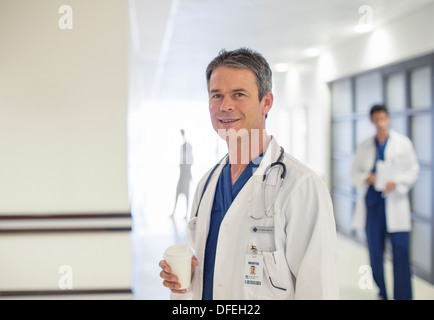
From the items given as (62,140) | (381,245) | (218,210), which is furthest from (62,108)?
(381,245)

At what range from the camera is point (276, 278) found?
2.13 ft

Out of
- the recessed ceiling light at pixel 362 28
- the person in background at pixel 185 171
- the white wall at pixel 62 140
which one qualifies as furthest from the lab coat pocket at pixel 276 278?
the recessed ceiling light at pixel 362 28

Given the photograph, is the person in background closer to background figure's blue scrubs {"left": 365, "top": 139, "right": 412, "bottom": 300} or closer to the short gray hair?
the short gray hair

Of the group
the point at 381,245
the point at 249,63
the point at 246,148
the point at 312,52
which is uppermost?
the point at 312,52

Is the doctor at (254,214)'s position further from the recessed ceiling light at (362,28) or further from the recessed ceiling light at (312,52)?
the recessed ceiling light at (362,28)

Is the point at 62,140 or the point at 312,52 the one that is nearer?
the point at 62,140

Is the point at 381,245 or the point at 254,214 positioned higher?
the point at 254,214

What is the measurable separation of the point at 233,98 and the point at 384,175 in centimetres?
147

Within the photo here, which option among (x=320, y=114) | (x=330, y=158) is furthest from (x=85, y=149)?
(x=330, y=158)

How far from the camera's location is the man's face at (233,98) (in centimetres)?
69

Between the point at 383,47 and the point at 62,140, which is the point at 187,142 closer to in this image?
the point at 62,140

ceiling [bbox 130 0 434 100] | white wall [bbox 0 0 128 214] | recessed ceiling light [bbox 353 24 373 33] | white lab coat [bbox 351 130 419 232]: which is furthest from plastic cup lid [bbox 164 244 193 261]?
recessed ceiling light [bbox 353 24 373 33]

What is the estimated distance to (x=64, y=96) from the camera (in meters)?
1.53

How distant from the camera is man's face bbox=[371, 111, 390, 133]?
1877mm
